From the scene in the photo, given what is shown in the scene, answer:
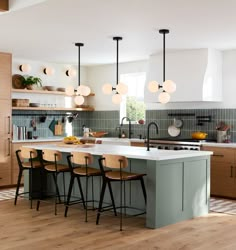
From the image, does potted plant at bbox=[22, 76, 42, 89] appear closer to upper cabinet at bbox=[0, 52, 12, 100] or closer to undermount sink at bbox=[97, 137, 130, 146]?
upper cabinet at bbox=[0, 52, 12, 100]

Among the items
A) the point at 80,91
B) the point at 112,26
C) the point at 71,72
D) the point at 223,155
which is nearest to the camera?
the point at 112,26

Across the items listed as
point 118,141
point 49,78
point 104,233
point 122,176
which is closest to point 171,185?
point 122,176

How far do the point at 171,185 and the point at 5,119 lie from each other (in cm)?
391

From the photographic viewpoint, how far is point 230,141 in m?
7.34

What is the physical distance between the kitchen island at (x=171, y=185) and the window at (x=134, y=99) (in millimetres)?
3287

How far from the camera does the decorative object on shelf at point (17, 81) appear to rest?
28.0ft

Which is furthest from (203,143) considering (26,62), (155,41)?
(26,62)

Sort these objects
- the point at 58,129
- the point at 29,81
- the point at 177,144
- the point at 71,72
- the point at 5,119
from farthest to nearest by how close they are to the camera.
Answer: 1. the point at 58,129
2. the point at 71,72
3. the point at 29,81
4. the point at 5,119
5. the point at 177,144

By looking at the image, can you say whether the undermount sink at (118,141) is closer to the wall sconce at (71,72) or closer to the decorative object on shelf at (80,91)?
the wall sconce at (71,72)

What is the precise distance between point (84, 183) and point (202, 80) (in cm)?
268

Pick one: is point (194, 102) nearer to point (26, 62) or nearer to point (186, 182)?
point (186, 182)

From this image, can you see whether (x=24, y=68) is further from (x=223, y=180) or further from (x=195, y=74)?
(x=223, y=180)

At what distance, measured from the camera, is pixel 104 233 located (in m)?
4.82

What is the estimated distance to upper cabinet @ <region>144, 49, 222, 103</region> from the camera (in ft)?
24.0
